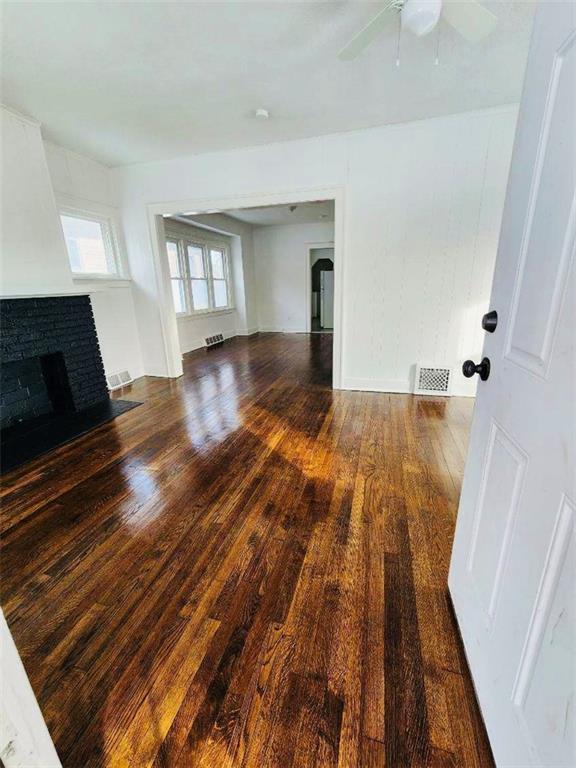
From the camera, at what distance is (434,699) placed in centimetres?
100

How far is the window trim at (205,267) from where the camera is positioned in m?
5.94

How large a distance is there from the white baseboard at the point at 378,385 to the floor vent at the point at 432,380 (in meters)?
0.13

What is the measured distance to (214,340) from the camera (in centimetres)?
695

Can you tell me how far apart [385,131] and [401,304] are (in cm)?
164

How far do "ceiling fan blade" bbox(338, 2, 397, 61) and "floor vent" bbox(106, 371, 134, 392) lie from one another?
12.8 ft

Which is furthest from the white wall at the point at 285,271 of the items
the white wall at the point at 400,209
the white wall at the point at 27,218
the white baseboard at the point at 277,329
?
the white wall at the point at 27,218

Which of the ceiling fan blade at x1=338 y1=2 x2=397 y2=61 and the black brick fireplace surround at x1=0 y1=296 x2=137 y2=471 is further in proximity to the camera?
the black brick fireplace surround at x1=0 y1=296 x2=137 y2=471

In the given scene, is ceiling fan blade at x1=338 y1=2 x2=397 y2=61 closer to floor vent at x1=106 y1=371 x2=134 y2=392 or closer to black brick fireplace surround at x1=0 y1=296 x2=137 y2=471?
black brick fireplace surround at x1=0 y1=296 x2=137 y2=471

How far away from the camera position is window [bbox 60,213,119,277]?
367cm

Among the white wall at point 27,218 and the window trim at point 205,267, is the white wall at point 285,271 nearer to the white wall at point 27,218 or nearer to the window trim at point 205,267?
the window trim at point 205,267

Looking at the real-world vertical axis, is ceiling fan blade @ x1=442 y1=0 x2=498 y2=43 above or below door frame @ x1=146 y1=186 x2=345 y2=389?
above

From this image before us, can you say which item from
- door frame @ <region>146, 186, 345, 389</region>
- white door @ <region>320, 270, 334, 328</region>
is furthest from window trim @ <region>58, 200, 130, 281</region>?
white door @ <region>320, 270, 334, 328</region>

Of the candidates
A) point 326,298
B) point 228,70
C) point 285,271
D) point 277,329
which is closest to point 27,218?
point 228,70

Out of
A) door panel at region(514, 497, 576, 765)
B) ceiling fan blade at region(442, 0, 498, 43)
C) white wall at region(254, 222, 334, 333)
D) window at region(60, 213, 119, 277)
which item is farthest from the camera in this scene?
white wall at region(254, 222, 334, 333)
